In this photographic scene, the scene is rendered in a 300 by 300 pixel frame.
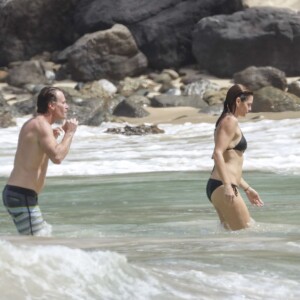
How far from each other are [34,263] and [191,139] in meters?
16.8

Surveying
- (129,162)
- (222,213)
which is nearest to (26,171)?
(222,213)

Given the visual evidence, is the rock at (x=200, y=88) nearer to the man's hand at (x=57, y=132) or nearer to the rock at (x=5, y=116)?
the rock at (x=5, y=116)

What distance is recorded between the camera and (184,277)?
19.1 ft

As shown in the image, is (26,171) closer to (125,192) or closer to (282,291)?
(282,291)

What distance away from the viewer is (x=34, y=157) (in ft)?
24.7

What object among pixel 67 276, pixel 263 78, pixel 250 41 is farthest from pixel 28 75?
pixel 67 276

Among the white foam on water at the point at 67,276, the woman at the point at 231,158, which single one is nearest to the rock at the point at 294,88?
the woman at the point at 231,158

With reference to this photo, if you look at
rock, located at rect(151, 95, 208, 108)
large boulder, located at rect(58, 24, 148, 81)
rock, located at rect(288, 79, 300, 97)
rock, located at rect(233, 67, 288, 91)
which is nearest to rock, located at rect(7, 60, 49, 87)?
large boulder, located at rect(58, 24, 148, 81)

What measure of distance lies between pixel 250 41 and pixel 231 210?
80.5ft

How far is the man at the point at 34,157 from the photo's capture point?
7465mm

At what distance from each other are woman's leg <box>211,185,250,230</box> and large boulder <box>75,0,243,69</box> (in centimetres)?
2605

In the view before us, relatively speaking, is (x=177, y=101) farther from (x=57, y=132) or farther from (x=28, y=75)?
(x=57, y=132)

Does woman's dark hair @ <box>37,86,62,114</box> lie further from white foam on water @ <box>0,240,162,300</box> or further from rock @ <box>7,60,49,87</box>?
rock @ <box>7,60,49,87</box>

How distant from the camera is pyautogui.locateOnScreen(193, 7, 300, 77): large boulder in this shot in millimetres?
31906
